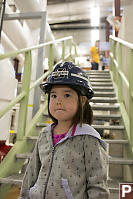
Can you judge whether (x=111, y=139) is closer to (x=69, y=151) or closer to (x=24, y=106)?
(x=24, y=106)

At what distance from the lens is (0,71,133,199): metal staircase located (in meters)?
1.56

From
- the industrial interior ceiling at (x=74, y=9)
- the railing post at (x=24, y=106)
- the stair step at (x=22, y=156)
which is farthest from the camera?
the industrial interior ceiling at (x=74, y=9)

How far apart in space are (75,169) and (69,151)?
0.27ft

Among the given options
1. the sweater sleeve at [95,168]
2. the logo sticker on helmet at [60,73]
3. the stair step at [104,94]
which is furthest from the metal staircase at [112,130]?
the logo sticker on helmet at [60,73]

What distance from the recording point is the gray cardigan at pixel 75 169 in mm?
762

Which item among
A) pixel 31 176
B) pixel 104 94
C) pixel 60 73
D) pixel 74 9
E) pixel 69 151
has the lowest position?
pixel 31 176

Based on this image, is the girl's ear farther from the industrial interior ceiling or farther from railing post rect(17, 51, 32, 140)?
the industrial interior ceiling

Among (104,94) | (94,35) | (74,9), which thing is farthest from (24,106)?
(94,35)

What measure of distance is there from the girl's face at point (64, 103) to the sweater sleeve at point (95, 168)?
0.15 meters

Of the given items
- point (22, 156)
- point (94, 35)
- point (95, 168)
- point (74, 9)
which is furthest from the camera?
point (94, 35)

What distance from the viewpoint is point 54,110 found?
88cm

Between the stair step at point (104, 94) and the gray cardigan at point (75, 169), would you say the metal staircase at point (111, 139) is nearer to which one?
the stair step at point (104, 94)

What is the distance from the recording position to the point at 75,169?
80 centimetres

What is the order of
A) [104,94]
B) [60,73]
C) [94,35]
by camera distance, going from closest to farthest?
[60,73] < [104,94] < [94,35]
